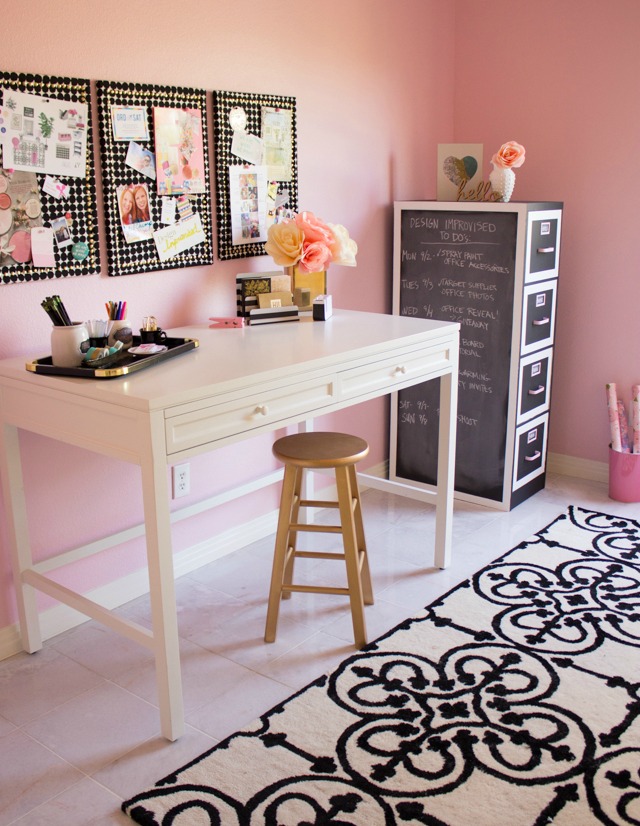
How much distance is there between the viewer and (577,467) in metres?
3.64

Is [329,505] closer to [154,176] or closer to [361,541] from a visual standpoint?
[361,541]

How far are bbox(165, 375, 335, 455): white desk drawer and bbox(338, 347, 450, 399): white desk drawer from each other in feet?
0.25

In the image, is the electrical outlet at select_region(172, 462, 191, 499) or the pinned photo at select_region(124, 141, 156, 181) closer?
the pinned photo at select_region(124, 141, 156, 181)

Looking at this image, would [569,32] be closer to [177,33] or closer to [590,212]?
[590,212]

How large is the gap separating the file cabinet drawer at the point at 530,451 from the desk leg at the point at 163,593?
175 centimetres

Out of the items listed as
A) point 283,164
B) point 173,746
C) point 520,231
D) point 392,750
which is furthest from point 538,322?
point 173,746

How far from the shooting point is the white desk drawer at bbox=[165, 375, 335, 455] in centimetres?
180

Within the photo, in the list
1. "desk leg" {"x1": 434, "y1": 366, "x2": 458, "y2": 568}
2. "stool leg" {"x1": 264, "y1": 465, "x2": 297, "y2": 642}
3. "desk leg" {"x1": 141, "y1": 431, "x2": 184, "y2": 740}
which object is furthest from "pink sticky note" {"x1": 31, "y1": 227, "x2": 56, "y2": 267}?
"desk leg" {"x1": 434, "y1": 366, "x2": 458, "y2": 568}

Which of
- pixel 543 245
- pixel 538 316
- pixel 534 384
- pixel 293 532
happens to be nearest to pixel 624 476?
pixel 534 384

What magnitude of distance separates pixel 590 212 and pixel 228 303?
1616 millimetres

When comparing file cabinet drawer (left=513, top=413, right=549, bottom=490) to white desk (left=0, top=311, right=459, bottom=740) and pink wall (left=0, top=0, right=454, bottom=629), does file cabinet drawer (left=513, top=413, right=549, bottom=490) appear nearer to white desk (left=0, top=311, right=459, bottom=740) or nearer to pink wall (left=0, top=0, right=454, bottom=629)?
pink wall (left=0, top=0, right=454, bottom=629)

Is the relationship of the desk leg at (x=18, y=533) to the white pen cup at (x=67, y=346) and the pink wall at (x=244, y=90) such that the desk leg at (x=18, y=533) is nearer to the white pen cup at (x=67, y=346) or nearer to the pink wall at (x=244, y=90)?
the pink wall at (x=244, y=90)

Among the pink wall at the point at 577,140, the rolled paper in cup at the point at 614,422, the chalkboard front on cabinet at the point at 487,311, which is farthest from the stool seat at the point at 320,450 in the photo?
the pink wall at the point at 577,140

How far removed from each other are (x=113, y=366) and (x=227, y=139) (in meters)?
1.07
